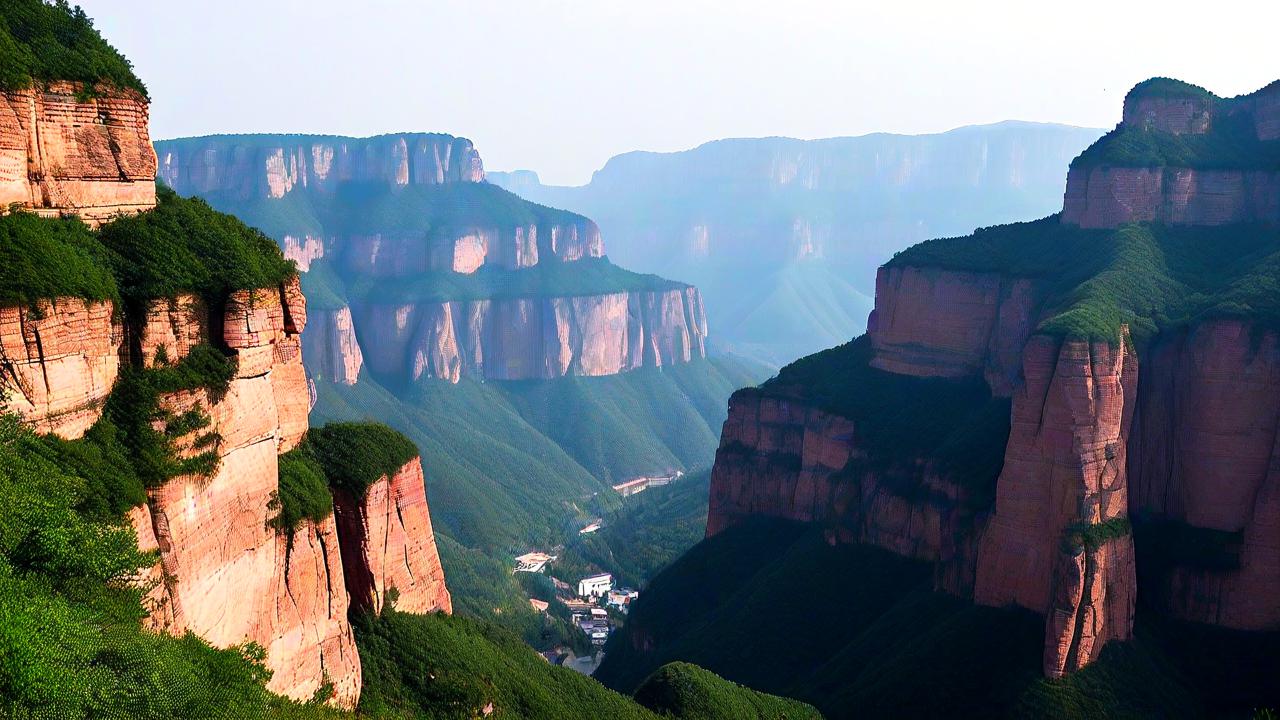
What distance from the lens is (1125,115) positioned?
2982 inches

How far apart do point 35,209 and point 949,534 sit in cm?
4492

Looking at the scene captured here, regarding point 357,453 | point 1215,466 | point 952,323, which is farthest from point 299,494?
point 952,323

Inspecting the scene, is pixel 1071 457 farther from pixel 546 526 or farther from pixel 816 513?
pixel 546 526

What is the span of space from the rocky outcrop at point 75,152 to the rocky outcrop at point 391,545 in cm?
1127

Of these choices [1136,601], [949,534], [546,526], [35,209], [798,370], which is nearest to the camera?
[35,209]

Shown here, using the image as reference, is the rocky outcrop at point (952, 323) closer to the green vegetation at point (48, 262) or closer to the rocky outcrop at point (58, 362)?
the green vegetation at point (48, 262)

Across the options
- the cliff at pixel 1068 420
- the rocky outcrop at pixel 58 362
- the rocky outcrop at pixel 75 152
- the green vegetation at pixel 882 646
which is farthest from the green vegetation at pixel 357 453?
the cliff at pixel 1068 420

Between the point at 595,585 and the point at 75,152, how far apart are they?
7543cm

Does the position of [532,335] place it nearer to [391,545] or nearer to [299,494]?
[391,545]

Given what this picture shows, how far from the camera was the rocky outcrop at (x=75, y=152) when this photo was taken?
28469 millimetres

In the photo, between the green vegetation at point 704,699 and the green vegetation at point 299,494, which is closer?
the green vegetation at point 299,494

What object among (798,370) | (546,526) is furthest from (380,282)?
(798,370)

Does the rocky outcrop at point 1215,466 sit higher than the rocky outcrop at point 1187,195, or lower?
lower

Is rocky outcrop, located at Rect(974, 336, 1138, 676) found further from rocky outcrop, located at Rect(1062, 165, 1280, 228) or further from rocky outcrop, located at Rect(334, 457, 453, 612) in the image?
rocky outcrop, located at Rect(334, 457, 453, 612)
